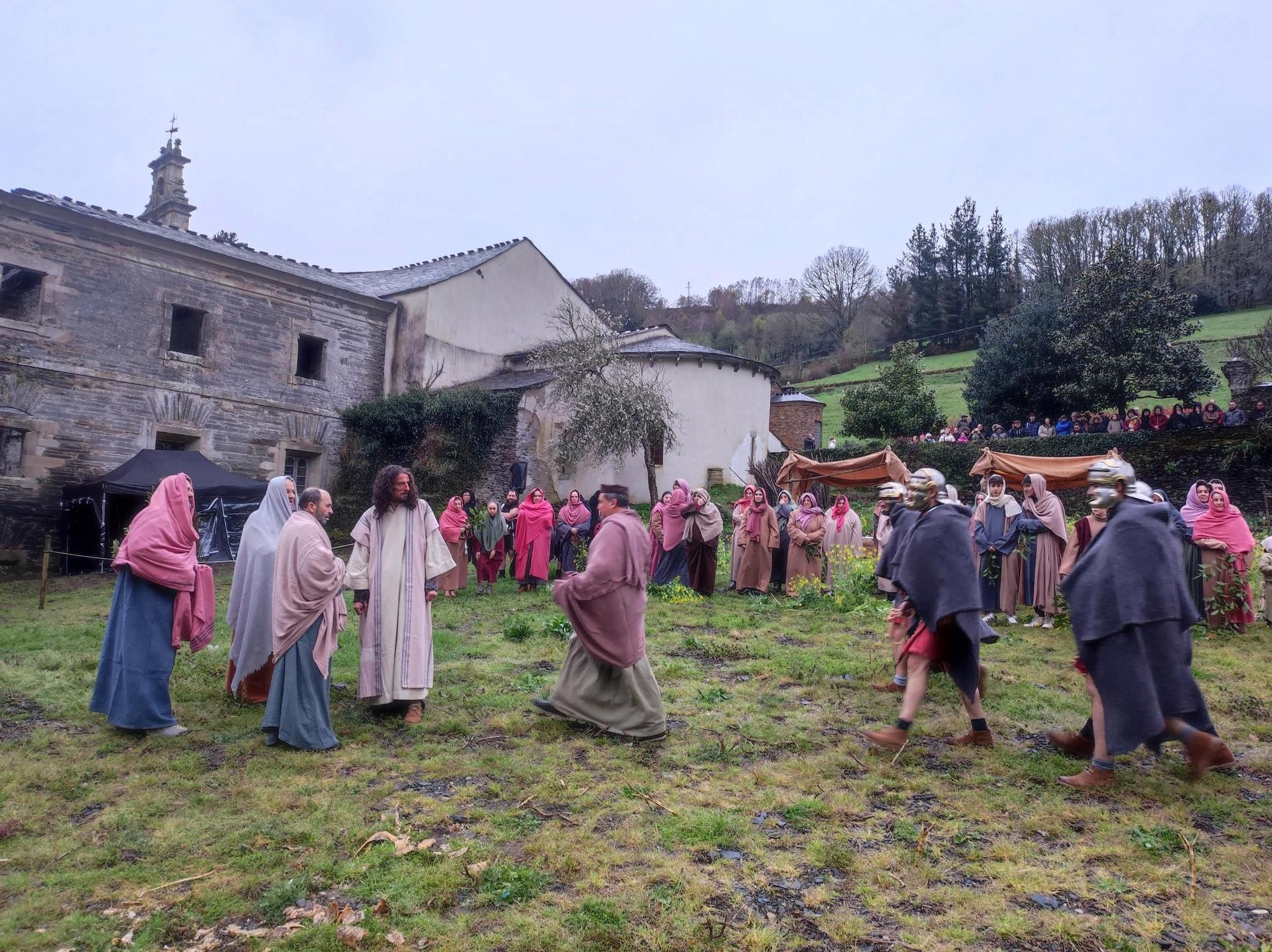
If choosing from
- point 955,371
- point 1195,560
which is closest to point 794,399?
point 955,371

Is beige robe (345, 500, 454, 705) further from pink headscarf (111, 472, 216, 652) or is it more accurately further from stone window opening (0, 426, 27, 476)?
stone window opening (0, 426, 27, 476)

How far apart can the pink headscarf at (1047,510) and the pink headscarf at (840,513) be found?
141 inches

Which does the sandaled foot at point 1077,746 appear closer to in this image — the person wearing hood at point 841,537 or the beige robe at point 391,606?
the beige robe at point 391,606

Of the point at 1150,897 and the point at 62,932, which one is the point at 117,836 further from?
the point at 1150,897

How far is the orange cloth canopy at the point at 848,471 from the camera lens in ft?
43.0

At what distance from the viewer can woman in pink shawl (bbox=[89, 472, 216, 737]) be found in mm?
5602

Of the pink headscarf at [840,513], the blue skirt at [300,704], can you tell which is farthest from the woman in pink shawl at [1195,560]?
the blue skirt at [300,704]

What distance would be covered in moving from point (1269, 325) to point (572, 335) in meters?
21.4

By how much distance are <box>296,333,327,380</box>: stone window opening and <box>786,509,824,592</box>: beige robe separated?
15.7m

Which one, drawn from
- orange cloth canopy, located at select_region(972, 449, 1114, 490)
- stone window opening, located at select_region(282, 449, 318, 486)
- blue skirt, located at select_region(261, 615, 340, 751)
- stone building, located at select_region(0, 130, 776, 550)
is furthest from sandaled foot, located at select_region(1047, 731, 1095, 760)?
stone window opening, located at select_region(282, 449, 318, 486)

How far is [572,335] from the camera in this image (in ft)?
86.5

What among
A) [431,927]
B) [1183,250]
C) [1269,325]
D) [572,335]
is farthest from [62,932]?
[1183,250]

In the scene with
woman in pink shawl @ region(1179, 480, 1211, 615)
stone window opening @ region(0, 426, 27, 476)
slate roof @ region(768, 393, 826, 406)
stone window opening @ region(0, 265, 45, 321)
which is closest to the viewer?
woman in pink shawl @ region(1179, 480, 1211, 615)

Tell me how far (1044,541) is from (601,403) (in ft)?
48.1
